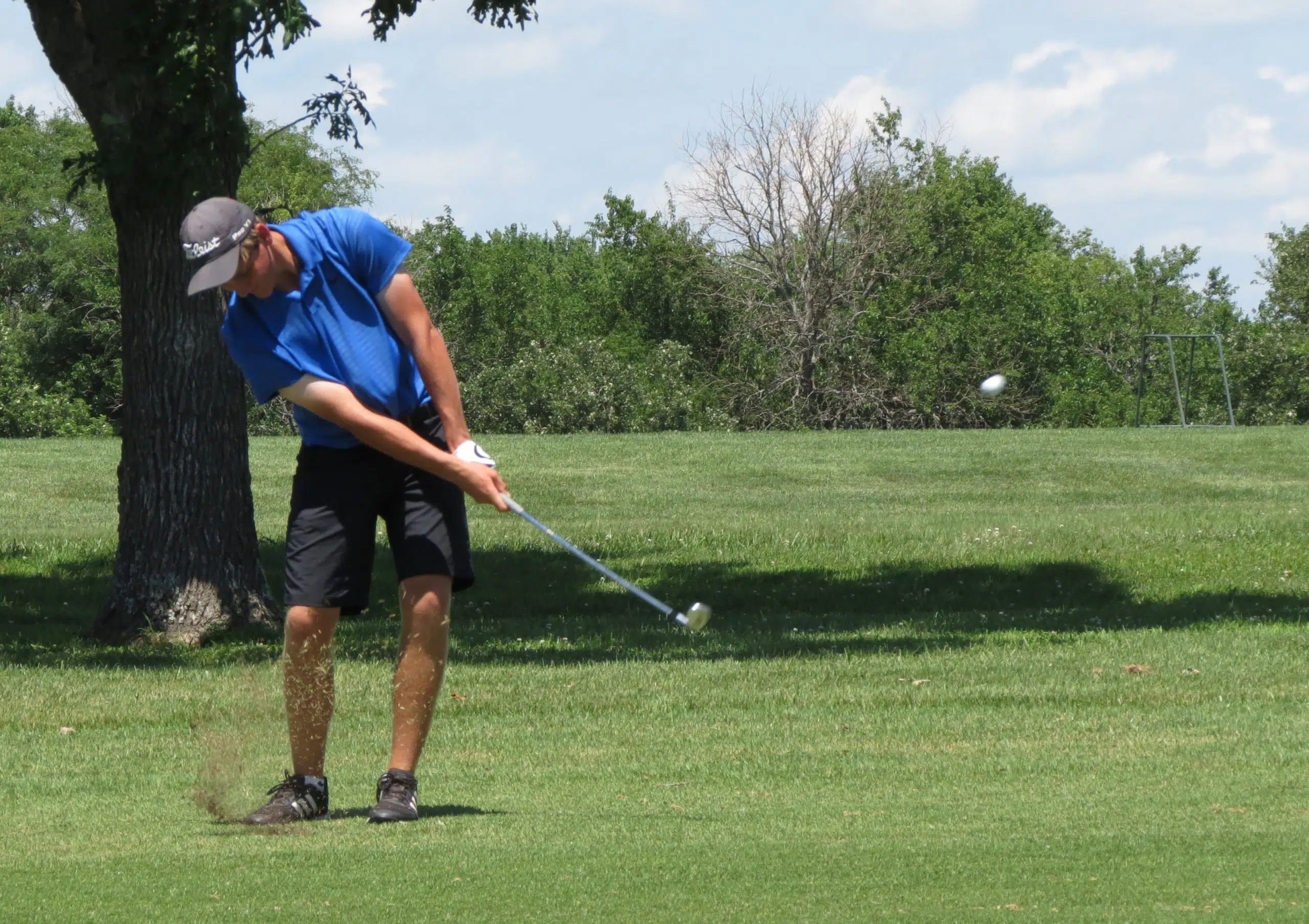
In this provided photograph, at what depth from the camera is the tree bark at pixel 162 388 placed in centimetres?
1283

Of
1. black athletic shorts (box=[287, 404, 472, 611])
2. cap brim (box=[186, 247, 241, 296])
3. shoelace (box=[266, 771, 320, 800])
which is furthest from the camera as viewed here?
shoelace (box=[266, 771, 320, 800])

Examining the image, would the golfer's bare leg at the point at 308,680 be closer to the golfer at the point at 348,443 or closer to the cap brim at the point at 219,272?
the golfer at the point at 348,443

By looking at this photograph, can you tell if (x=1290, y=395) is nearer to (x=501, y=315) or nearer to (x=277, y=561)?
(x=501, y=315)

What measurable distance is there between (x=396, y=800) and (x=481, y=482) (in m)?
1.04

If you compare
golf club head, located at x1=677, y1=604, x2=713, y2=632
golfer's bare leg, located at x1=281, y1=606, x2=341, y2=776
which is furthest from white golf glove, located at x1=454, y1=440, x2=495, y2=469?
golf club head, located at x1=677, y1=604, x2=713, y2=632

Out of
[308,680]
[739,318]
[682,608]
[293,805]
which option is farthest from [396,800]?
[739,318]

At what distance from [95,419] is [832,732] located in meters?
46.2

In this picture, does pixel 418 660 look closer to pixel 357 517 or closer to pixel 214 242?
pixel 357 517

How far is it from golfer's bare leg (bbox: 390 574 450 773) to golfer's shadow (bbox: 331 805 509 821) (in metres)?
0.22

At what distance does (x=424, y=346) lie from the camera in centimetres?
576

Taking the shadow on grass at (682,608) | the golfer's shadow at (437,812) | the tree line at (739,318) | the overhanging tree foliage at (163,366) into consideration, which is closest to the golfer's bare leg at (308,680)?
the golfer's shadow at (437,812)

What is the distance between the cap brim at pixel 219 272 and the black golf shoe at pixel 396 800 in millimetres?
1613

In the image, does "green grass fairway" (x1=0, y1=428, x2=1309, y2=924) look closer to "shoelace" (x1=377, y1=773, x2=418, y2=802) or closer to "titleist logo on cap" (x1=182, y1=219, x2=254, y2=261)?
"shoelace" (x1=377, y1=773, x2=418, y2=802)

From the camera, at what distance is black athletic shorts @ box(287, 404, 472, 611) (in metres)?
5.88
